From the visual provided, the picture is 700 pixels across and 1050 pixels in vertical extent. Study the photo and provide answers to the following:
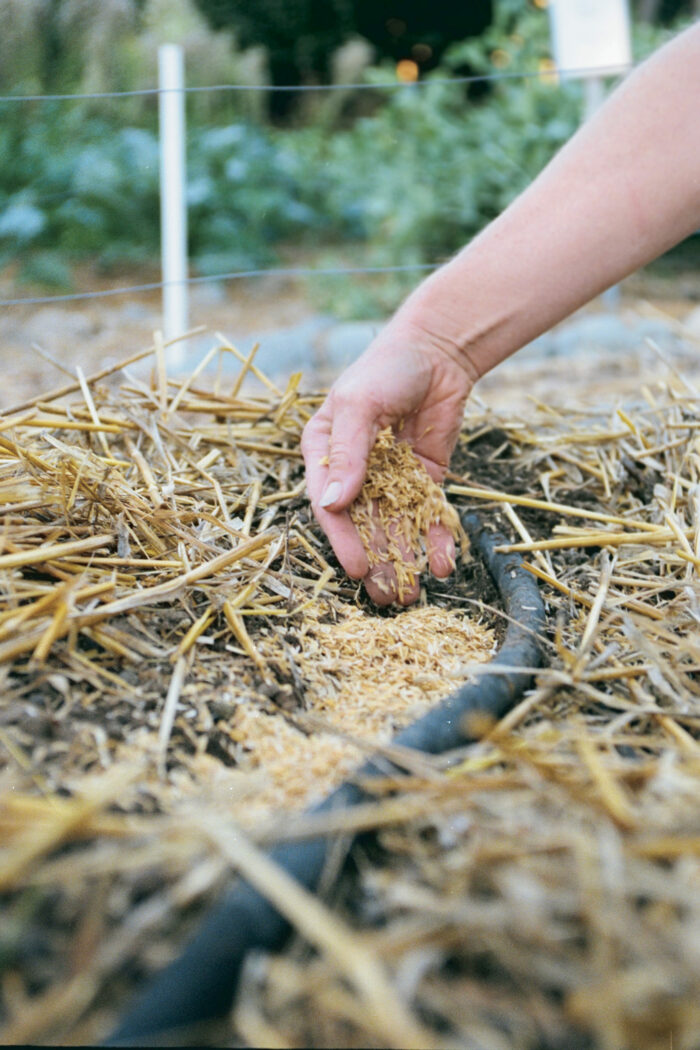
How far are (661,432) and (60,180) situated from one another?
5.30 meters

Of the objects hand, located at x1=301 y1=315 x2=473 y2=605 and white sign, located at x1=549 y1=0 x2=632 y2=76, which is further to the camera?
white sign, located at x1=549 y1=0 x2=632 y2=76

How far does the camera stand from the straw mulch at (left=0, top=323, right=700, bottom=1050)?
65 cm

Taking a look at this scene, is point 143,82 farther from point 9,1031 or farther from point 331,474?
point 9,1031

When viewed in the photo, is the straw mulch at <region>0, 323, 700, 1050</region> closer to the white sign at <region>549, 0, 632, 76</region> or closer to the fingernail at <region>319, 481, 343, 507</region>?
the fingernail at <region>319, 481, 343, 507</region>

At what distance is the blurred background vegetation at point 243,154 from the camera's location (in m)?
5.40

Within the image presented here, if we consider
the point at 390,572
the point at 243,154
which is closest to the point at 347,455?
the point at 390,572

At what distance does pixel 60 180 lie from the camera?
5879 mm

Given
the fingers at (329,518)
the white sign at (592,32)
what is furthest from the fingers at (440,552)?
the white sign at (592,32)

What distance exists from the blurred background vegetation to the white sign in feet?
4.16

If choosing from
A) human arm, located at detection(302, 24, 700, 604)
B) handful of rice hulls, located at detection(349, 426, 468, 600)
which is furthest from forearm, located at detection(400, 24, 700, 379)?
handful of rice hulls, located at detection(349, 426, 468, 600)

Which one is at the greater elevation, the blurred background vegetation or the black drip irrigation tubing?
the blurred background vegetation

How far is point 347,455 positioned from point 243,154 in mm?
6155

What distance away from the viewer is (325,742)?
3.44 feet

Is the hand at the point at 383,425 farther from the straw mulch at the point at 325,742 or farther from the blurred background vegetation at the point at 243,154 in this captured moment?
the blurred background vegetation at the point at 243,154
